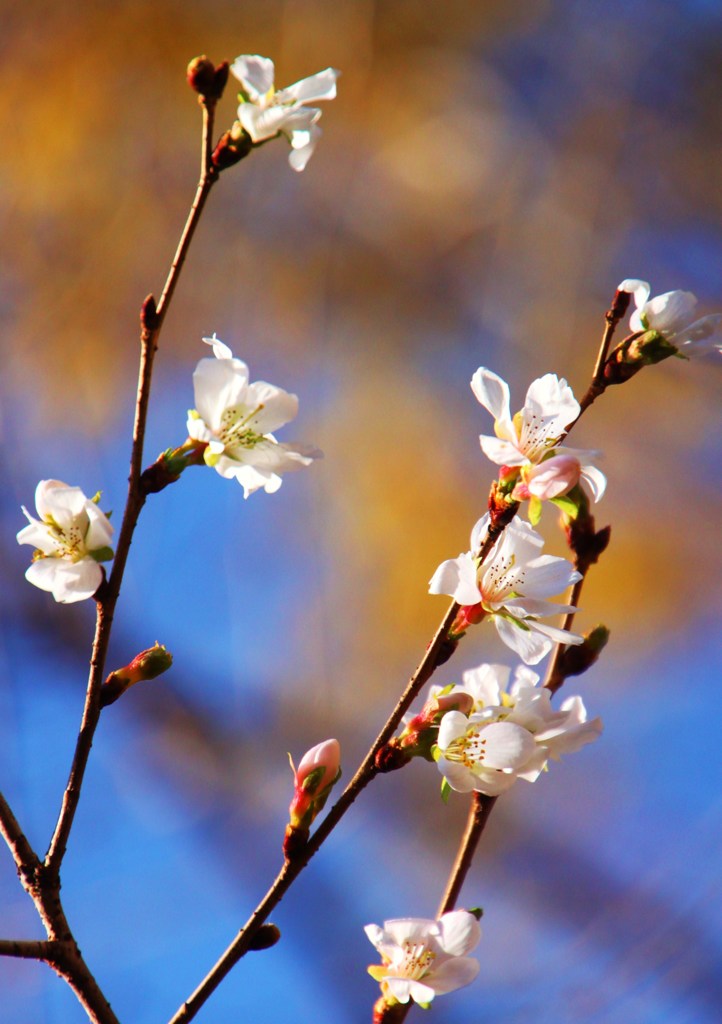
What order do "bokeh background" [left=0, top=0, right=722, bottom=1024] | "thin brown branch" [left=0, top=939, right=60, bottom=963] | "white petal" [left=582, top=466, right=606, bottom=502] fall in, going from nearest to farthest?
"thin brown branch" [left=0, top=939, right=60, bottom=963]
"white petal" [left=582, top=466, right=606, bottom=502]
"bokeh background" [left=0, top=0, right=722, bottom=1024]

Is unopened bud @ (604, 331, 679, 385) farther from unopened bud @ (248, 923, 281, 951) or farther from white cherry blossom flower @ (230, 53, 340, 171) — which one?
unopened bud @ (248, 923, 281, 951)

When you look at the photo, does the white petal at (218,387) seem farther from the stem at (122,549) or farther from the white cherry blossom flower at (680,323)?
the white cherry blossom flower at (680,323)

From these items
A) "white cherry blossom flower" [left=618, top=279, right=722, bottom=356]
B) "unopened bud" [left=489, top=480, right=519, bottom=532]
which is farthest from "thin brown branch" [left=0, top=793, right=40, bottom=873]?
"white cherry blossom flower" [left=618, top=279, right=722, bottom=356]

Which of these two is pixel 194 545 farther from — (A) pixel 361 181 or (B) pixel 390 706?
(A) pixel 361 181

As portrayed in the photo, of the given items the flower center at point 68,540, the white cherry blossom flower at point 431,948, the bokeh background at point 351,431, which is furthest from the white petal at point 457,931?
the bokeh background at point 351,431

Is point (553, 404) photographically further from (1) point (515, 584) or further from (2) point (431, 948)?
(2) point (431, 948)

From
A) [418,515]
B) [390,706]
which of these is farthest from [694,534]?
[390,706]
